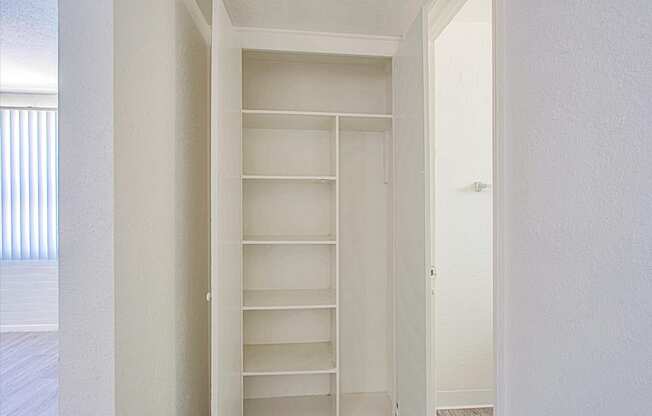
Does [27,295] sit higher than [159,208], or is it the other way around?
[159,208]

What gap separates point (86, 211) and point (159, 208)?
0.34m

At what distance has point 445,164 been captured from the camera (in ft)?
7.67

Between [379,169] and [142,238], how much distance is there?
1660 millimetres

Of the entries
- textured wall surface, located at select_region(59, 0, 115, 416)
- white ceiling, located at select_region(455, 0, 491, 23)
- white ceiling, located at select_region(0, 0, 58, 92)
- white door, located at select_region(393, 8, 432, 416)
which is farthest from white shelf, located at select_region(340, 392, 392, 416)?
white ceiling, located at select_region(0, 0, 58, 92)

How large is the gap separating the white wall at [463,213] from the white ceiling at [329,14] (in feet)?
1.79

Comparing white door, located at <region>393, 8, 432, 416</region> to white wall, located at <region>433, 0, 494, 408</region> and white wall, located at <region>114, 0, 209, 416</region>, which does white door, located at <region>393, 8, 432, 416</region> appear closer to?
white wall, located at <region>433, 0, 494, 408</region>

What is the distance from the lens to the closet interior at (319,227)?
234 cm

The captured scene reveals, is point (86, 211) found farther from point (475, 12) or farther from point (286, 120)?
point (475, 12)

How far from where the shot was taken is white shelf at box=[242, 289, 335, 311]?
6.57ft

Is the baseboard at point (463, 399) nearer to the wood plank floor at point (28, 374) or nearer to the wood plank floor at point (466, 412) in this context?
the wood plank floor at point (466, 412)

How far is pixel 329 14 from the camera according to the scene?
186 centimetres

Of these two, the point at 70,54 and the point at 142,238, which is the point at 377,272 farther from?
the point at 70,54
